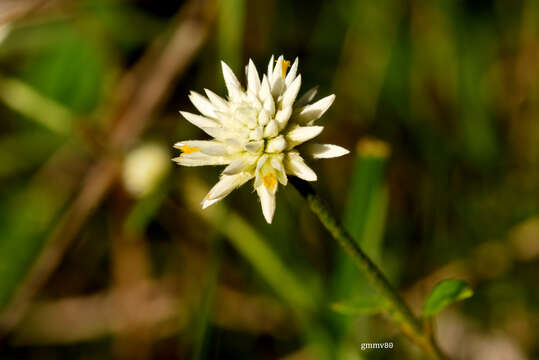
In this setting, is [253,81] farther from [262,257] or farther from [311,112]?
[262,257]

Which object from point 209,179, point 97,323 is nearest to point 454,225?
point 209,179

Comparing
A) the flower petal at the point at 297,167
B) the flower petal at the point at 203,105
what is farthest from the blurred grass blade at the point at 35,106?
the flower petal at the point at 297,167

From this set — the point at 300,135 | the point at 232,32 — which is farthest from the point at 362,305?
the point at 232,32

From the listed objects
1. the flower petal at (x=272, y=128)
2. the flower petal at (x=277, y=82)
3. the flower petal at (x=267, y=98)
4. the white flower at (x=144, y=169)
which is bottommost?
the flower petal at (x=272, y=128)

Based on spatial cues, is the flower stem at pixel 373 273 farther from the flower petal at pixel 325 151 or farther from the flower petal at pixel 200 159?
the flower petal at pixel 200 159

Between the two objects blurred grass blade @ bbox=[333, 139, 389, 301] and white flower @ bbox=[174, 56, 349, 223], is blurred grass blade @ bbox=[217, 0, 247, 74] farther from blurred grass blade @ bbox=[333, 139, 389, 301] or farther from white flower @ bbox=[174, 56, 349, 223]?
white flower @ bbox=[174, 56, 349, 223]
